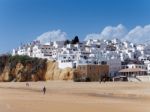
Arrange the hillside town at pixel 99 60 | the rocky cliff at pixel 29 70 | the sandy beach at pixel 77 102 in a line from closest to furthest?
1. the sandy beach at pixel 77 102
2. the hillside town at pixel 99 60
3. the rocky cliff at pixel 29 70

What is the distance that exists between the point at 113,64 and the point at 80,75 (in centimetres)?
733

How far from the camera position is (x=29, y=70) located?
2478 inches

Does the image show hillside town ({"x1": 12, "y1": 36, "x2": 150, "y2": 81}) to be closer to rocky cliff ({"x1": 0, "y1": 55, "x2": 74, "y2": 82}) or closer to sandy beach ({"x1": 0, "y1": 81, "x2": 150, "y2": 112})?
rocky cliff ({"x1": 0, "y1": 55, "x2": 74, "y2": 82})

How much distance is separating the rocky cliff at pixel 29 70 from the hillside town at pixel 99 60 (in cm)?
129

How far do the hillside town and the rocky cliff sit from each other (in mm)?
1294

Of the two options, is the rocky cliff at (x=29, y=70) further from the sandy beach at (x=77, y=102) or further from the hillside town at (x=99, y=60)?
the sandy beach at (x=77, y=102)

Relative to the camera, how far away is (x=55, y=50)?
234 ft

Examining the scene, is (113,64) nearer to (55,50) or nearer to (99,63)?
(99,63)

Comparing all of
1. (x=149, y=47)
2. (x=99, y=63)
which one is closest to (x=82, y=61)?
(x=99, y=63)

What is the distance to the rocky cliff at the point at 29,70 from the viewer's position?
57.0m

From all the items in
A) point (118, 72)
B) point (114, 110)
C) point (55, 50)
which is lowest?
point (114, 110)

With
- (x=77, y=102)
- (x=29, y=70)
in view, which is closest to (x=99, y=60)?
(x=29, y=70)

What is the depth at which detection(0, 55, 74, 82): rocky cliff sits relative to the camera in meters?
57.0

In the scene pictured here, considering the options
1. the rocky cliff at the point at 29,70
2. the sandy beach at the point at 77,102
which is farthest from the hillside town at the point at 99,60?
the sandy beach at the point at 77,102
